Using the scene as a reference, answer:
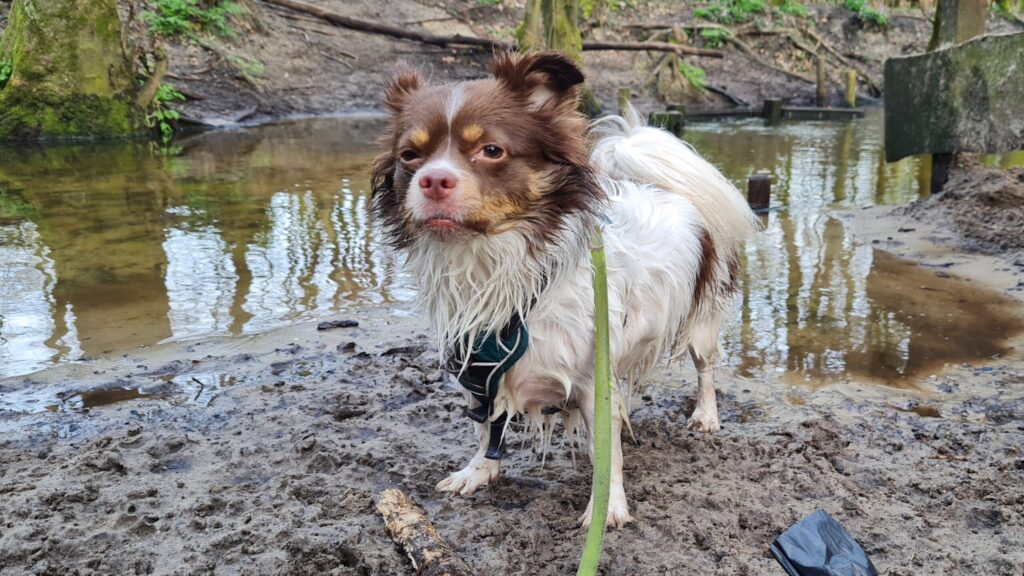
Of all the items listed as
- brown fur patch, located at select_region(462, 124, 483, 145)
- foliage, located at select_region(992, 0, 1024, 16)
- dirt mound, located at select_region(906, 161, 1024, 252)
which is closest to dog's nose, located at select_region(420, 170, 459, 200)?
brown fur patch, located at select_region(462, 124, 483, 145)

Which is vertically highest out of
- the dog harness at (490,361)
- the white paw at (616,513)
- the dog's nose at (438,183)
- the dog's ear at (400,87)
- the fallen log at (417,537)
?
the dog's ear at (400,87)

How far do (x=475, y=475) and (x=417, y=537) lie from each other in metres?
0.59

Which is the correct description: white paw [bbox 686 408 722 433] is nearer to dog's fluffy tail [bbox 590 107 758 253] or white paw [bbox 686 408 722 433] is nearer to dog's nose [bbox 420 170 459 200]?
dog's fluffy tail [bbox 590 107 758 253]

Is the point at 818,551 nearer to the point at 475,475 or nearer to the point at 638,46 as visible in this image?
the point at 475,475

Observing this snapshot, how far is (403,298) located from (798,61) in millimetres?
22279

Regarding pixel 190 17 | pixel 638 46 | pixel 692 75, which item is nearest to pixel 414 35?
pixel 190 17

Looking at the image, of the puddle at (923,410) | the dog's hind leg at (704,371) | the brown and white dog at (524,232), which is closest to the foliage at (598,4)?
the dog's hind leg at (704,371)

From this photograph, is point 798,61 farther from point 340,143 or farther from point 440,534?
point 440,534

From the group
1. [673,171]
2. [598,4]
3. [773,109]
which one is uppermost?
[598,4]

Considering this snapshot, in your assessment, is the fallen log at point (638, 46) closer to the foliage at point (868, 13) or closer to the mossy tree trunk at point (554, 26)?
the mossy tree trunk at point (554, 26)

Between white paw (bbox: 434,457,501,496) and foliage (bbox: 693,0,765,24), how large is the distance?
24.1 m

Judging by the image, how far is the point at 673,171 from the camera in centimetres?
371

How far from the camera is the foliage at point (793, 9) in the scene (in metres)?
25.4

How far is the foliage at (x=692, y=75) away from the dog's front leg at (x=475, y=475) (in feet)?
65.3
